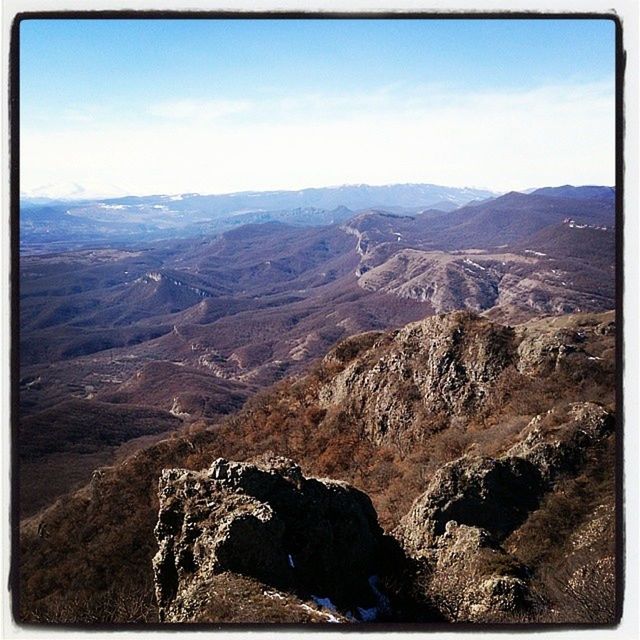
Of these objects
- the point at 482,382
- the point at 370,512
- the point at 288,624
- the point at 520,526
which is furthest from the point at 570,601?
the point at 482,382

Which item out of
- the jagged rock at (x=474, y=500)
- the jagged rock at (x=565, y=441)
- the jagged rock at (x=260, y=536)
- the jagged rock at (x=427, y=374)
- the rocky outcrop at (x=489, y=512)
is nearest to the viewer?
the jagged rock at (x=260, y=536)

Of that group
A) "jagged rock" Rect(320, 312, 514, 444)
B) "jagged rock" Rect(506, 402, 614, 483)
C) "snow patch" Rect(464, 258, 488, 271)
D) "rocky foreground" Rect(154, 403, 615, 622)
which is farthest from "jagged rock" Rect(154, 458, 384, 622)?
"snow patch" Rect(464, 258, 488, 271)

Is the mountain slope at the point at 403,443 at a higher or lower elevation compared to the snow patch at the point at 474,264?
lower

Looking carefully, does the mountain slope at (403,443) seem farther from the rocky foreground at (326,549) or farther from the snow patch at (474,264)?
the snow patch at (474,264)

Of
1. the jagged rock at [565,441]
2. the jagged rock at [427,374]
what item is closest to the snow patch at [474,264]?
the jagged rock at [427,374]

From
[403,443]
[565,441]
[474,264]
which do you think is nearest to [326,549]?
[565,441]

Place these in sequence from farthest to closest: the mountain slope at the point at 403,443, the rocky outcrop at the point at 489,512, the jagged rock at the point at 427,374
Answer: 1. the jagged rock at the point at 427,374
2. the mountain slope at the point at 403,443
3. the rocky outcrop at the point at 489,512

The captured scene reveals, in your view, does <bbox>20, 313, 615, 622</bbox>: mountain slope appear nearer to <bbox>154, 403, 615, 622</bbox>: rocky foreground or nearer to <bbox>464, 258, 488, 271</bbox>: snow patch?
<bbox>154, 403, 615, 622</bbox>: rocky foreground
